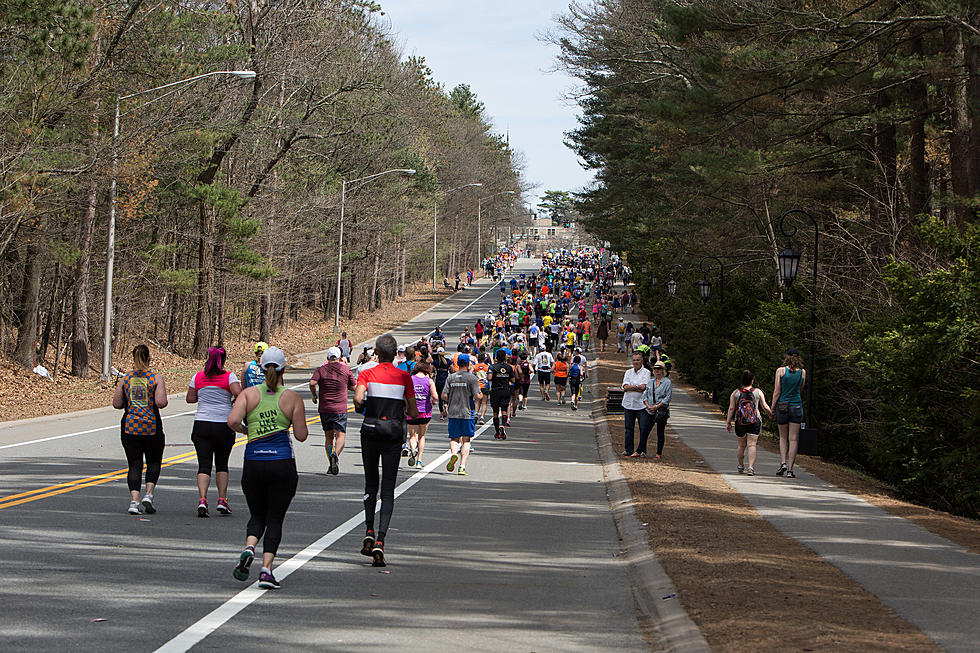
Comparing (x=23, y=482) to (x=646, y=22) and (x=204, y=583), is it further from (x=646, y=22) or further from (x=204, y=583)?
(x=646, y=22)

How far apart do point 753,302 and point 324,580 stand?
30574mm

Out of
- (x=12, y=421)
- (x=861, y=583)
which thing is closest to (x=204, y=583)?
(x=861, y=583)

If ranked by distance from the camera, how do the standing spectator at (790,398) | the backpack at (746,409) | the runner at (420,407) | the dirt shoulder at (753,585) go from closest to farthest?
1. the dirt shoulder at (753,585)
2. the runner at (420,407)
3. the standing spectator at (790,398)
4. the backpack at (746,409)

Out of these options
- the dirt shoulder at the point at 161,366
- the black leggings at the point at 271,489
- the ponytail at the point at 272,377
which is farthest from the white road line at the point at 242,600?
the dirt shoulder at the point at 161,366

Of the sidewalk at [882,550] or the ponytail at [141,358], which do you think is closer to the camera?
the sidewalk at [882,550]

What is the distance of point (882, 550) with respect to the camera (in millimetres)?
10602

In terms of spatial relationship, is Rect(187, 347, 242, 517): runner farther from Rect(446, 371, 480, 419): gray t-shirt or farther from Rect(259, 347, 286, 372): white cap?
Rect(446, 371, 480, 419): gray t-shirt

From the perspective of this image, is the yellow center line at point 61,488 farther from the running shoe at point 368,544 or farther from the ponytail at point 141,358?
the running shoe at point 368,544

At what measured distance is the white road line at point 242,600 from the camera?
21.7ft

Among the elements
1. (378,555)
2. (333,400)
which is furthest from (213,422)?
(333,400)

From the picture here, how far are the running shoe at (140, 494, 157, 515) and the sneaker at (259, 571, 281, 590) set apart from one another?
3817 millimetres

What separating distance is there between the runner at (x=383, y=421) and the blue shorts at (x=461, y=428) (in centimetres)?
697

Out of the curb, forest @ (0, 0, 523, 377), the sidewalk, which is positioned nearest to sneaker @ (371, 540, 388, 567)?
the curb

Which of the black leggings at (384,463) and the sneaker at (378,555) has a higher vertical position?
the black leggings at (384,463)
